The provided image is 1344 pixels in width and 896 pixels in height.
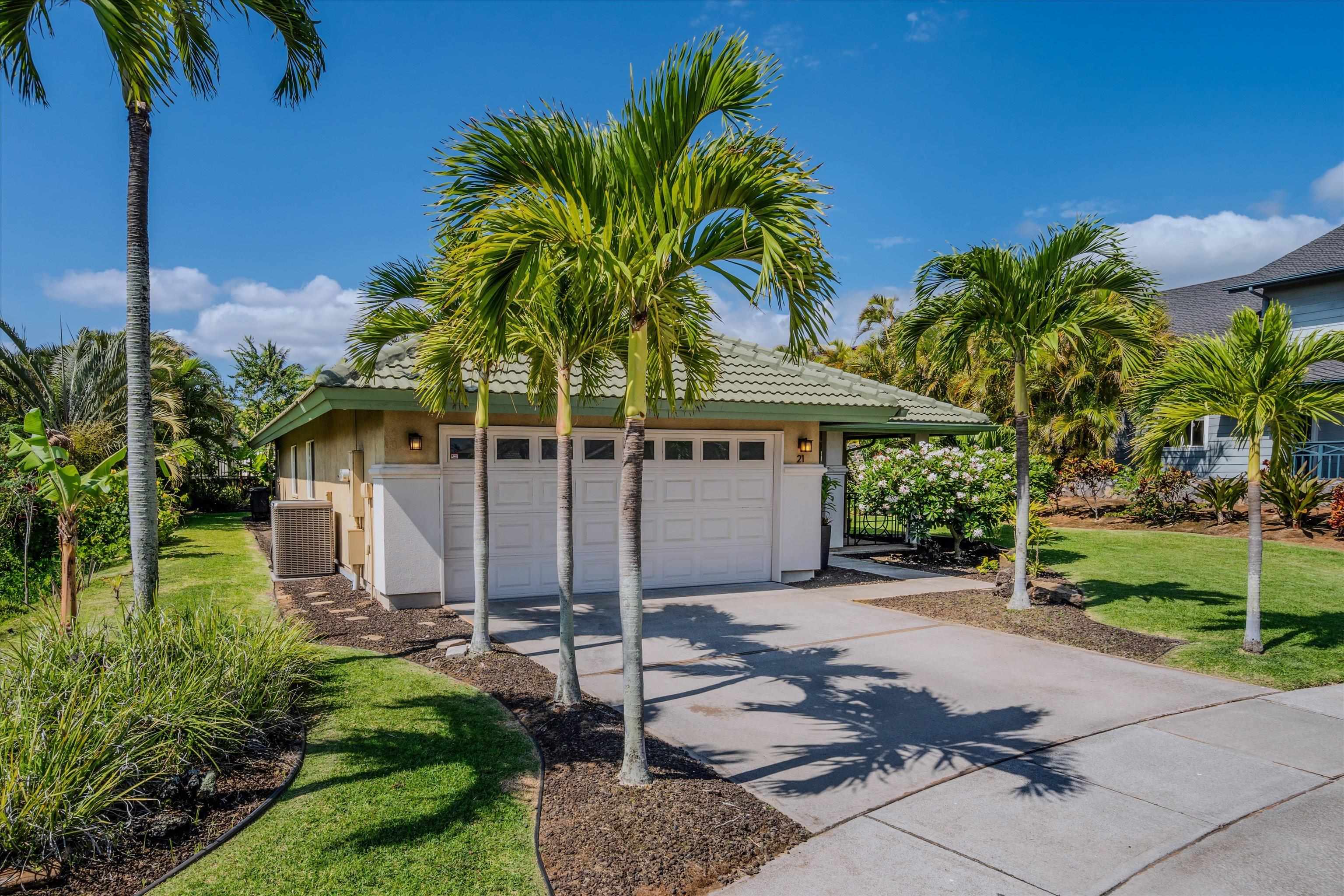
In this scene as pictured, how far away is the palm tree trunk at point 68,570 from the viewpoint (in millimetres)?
5062

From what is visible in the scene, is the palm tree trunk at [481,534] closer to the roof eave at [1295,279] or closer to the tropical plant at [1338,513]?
the tropical plant at [1338,513]

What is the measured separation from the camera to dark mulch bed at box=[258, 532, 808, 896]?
3418mm

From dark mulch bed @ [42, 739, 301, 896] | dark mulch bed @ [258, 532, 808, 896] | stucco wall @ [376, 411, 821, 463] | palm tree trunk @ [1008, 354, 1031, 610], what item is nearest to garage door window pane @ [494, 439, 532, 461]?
stucco wall @ [376, 411, 821, 463]

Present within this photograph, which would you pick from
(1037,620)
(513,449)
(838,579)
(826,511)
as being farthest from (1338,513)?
(513,449)

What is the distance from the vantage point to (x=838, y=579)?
→ 39.7ft

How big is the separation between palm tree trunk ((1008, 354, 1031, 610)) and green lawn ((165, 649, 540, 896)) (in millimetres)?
6742

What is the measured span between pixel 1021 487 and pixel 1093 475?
1185 centimetres

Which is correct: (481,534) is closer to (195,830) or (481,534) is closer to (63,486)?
(63,486)

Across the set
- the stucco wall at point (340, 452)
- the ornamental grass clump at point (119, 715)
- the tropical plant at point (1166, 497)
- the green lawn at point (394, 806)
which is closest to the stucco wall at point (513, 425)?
the stucco wall at point (340, 452)

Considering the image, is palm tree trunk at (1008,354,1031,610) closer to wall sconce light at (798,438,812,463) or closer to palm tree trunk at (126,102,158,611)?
wall sconce light at (798,438,812,463)

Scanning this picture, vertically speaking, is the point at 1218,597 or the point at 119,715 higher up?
the point at 119,715

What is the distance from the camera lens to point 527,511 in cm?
982

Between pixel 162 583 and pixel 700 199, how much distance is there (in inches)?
416

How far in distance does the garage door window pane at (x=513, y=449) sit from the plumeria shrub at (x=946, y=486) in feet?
22.3
